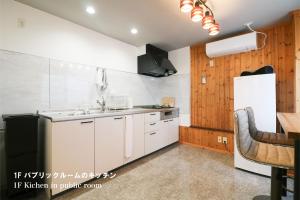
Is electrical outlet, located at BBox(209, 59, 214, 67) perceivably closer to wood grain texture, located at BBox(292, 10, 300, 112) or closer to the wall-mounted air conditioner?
the wall-mounted air conditioner

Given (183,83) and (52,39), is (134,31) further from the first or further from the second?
(183,83)

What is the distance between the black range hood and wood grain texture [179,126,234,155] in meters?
1.38

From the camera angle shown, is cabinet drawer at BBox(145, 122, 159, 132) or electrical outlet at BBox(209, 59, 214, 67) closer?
cabinet drawer at BBox(145, 122, 159, 132)

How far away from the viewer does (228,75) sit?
3109 millimetres

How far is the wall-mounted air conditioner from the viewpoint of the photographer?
2.65 m

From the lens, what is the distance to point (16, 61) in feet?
6.24

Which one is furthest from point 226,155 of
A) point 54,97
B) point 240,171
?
point 54,97

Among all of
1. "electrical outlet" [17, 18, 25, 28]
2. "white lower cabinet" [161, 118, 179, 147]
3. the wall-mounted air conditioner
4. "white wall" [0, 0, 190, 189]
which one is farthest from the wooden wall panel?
"electrical outlet" [17, 18, 25, 28]

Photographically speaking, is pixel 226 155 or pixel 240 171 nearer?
pixel 240 171

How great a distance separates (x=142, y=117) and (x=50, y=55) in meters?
1.61

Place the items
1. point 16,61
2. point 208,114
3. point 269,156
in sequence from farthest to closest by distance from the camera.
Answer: point 208,114 → point 16,61 → point 269,156

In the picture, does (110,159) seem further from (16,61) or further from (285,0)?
(285,0)

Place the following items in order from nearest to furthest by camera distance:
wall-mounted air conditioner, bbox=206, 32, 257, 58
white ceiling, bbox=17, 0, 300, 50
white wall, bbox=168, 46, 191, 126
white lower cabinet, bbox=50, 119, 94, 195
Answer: white lower cabinet, bbox=50, 119, 94, 195
white ceiling, bbox=17, 0, 300, 50
wall-mounted air conditioner, bbox=206, 32, 257, 58
white wall, bbox=168, 46, 191, 126

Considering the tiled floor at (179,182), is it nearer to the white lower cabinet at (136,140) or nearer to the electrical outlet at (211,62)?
Result: the white lower cabinet at (136,140)
